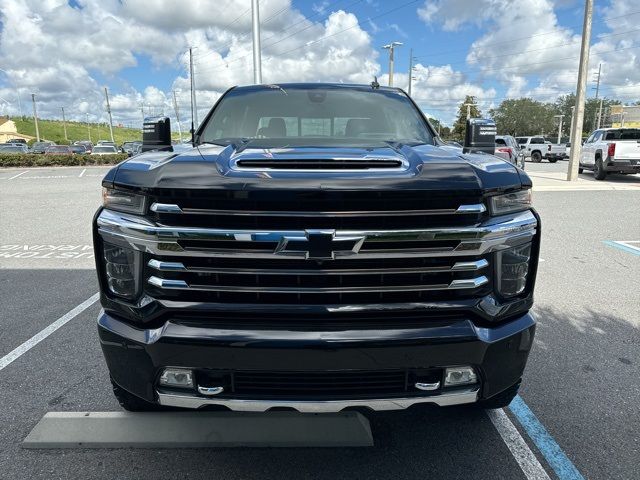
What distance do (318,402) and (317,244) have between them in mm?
648

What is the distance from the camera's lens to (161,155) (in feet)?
7.64

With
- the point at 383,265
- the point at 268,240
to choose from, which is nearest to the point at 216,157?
the point at 268,240

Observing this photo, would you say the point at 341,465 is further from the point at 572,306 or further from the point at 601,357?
the point at 572,306

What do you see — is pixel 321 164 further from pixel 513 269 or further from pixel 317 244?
pixel 513 269

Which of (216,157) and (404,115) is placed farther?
(404,115)

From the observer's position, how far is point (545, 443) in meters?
2.58

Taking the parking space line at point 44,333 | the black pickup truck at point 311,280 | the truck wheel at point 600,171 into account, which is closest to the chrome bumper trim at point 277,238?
the black pickup truck at point 311,280

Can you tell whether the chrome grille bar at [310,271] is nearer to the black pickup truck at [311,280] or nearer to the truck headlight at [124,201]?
the black pickup truck at [311,280]

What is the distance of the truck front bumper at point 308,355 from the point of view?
1892mm

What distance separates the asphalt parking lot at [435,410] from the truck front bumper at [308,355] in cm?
59

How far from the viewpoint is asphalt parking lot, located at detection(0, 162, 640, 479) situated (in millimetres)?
2377

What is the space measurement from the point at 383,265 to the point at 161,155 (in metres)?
1.21

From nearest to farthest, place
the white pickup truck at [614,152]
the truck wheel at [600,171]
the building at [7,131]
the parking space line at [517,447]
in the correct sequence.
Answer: the parking space line at [517,447] → the white pickup truck at [614,152] → the truck wheel at [600,171] → the building at [7,131]

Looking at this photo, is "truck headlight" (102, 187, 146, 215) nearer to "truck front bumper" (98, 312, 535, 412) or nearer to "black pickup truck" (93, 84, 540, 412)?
"black pickup truck" (93, 84, 540, 412)
